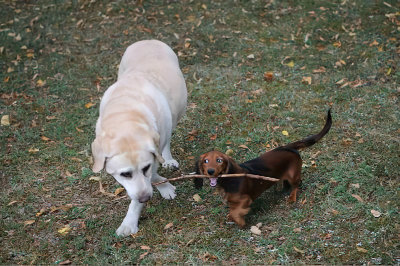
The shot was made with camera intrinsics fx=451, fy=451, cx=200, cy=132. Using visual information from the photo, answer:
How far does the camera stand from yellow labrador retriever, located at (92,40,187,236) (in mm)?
3502

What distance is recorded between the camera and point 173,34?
27.0 ft

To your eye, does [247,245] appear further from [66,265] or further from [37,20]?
[37,20]

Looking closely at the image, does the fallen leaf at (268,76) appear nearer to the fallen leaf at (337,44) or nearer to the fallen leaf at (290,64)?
the fallen leaf at (290,64)

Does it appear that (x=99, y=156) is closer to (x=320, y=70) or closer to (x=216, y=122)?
(x=216, y=122)

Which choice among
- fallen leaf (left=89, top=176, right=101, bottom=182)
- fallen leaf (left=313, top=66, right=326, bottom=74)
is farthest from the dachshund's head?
fallen leaf (left=313, top=66, right=326, bottom=74)

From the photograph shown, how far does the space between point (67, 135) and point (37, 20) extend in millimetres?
4079

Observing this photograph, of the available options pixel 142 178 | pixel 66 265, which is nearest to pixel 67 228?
pixel 66 265

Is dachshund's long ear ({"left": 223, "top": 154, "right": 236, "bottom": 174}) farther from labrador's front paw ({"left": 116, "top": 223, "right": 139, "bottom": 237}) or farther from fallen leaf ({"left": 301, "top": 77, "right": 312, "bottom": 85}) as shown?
fallen leaf ({"left": 301, "top": 77, "right": 312, "bottom": 85})

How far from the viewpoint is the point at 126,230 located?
13.3 ft

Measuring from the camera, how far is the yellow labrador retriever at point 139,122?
350 centimetres

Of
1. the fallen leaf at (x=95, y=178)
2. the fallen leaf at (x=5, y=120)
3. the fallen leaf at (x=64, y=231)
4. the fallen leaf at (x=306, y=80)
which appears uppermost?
the fallen leaf at (x=306, y=80)

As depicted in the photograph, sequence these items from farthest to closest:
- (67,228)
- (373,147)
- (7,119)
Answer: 1. (7,119)
2. (373,147)
3. (67,228)

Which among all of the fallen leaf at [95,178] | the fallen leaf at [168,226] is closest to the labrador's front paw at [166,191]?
the fallen leaf at [168,226]

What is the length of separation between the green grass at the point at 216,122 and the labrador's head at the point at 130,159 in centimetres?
64
